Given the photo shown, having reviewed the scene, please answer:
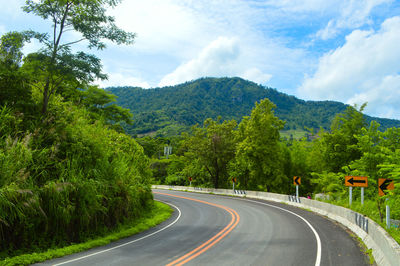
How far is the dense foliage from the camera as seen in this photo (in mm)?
9625

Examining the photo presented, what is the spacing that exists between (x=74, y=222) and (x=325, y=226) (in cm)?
1125

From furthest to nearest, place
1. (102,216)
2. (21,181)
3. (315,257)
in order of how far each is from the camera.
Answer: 1. (102,216)
2. (21,181)
3. (315,257)

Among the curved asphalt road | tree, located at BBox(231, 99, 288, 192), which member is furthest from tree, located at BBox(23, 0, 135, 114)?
tree, located at BBox(231, 99, 288, 192)

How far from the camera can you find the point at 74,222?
11.2 meters

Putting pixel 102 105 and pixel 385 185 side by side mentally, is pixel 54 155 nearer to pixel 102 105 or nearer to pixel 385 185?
pixel 385 185

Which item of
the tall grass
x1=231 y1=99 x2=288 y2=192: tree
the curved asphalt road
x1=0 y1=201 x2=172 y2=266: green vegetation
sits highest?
x1=231 y1=99 x2=288 y2=192: tree

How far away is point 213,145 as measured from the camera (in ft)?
146

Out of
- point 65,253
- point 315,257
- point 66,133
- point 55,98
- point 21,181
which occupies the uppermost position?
point 55,98

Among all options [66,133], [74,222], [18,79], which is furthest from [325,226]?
[18,79]

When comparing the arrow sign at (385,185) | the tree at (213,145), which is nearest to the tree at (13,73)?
the arrow sign at (385,185)

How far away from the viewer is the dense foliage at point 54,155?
31.6 feet

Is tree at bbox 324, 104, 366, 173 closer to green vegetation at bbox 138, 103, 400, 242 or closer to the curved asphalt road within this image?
green vegetation at bbox 138, 103, 400, 242

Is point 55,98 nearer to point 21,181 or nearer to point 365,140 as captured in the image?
point 21,181

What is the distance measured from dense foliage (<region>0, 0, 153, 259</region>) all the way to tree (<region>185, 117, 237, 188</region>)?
26768mm
